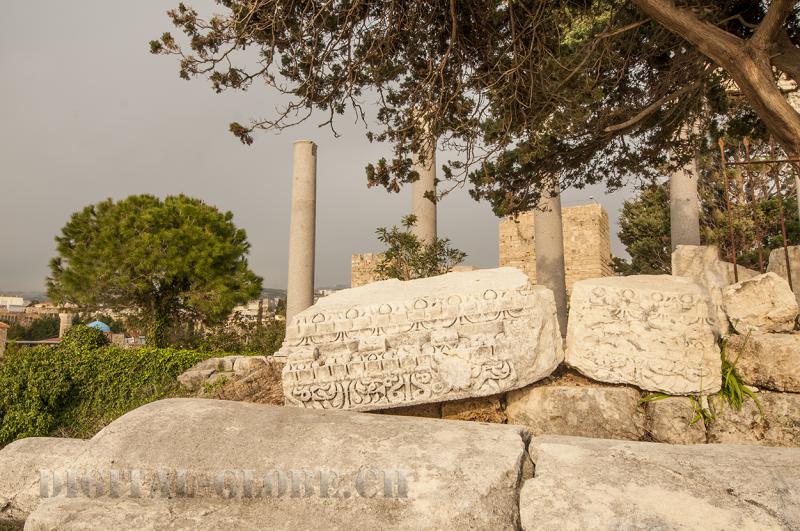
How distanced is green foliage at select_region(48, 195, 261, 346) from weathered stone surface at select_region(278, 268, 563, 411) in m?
9.89

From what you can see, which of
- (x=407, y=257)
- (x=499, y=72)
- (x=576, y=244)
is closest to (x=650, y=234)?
(x=576, y=244)

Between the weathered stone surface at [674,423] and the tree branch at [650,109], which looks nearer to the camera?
the weathered stone surface at [674,423]

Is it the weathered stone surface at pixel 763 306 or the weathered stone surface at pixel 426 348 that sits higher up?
the weathered stone surface at pixel 763 306

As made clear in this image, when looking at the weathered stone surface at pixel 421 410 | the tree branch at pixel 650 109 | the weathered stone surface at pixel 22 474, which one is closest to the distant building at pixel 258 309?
the weathered stone surface at pixel 22 474

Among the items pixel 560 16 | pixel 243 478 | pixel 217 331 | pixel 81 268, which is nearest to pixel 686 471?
pixel 243 478

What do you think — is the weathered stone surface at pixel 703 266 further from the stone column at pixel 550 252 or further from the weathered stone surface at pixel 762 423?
the stone column at pixel 550 252

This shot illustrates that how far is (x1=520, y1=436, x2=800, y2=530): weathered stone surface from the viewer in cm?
177

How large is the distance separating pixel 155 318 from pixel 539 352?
11.5 meters

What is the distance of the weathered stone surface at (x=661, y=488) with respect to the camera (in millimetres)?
1768

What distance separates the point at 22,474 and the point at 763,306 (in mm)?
4659

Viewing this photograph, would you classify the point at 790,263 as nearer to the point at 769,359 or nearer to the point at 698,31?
the point at 769,359

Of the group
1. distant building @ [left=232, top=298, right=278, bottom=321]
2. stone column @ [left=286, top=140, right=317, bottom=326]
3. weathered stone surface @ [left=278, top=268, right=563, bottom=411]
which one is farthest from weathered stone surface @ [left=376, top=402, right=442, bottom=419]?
distant building @ [left=232, top=298, right=278, bottom=321]

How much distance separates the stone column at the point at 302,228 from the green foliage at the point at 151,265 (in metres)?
2.31

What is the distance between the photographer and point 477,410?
11.2ft
